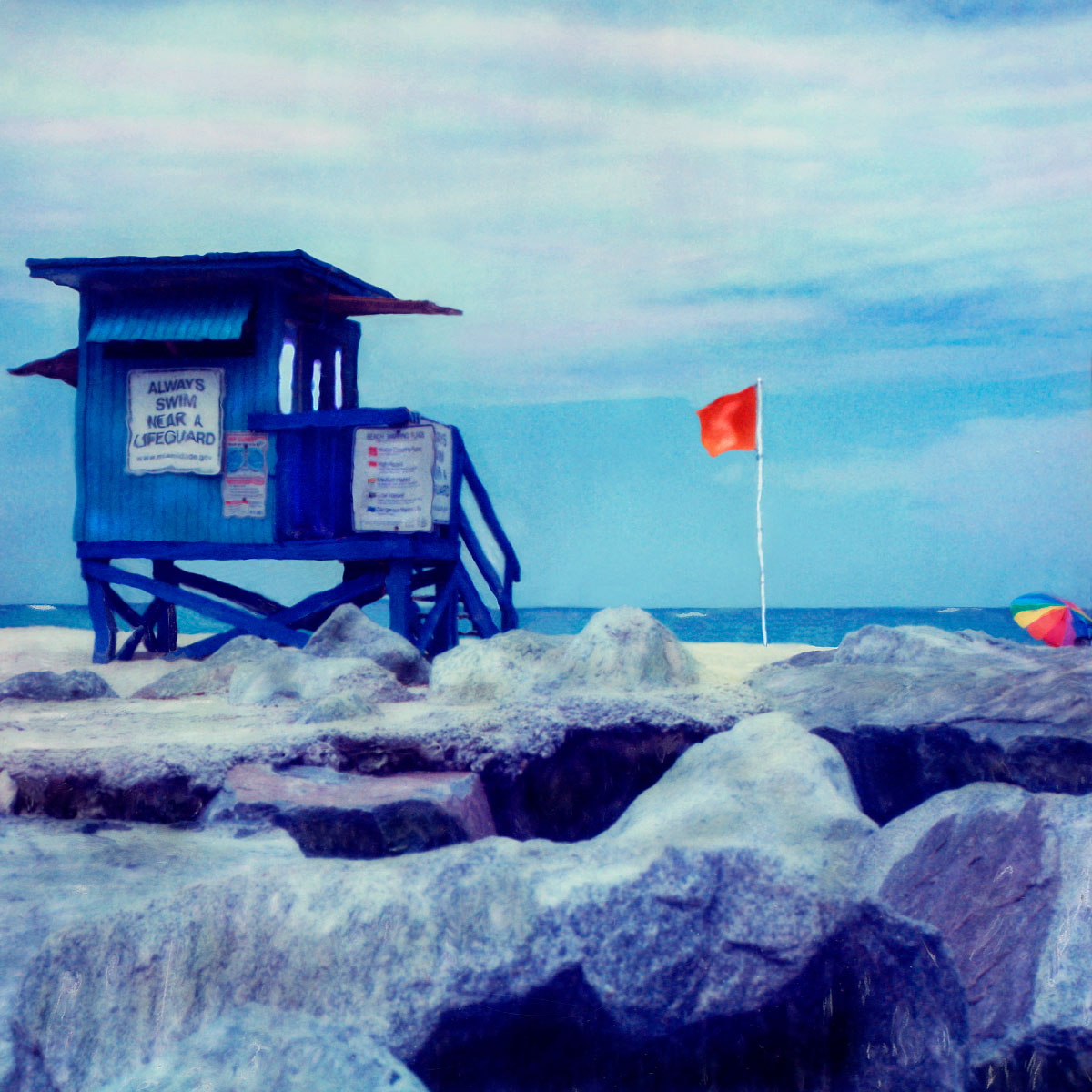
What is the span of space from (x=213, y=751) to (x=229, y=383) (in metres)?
6.16

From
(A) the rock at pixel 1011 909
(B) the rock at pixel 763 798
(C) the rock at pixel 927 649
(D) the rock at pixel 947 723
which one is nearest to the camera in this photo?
(A) the rock at pixel 1011 909

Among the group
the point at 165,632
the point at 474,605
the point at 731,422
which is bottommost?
the point at 165,632

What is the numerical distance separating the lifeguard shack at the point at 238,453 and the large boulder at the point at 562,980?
23.5ft

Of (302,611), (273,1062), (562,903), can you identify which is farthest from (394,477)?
(273,1062)

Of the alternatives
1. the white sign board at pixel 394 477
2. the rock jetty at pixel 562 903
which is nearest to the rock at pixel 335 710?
the rock jetty at pixel 562 903

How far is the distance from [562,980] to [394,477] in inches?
295

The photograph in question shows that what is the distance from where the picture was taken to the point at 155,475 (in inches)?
382

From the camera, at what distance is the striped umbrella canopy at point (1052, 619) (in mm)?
10359

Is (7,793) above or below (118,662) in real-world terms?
above

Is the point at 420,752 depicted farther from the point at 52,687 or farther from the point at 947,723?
the point at 52,687

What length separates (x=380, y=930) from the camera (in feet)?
6.91

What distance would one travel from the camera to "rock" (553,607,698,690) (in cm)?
563

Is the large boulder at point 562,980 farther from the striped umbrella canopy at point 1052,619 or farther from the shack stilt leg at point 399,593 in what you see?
the striped umbrella canopy at point 1052,619

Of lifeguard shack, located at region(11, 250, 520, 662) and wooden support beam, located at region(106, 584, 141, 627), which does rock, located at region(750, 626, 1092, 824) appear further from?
wooden support beam, located at region(106, 584, 141, 627)
